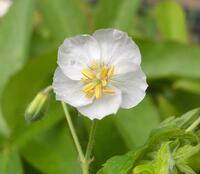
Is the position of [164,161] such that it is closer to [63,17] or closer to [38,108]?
[38,108]

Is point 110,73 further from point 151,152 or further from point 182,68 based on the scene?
point 182,68

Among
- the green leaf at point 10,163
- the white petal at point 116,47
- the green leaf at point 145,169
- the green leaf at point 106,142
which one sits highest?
the white petal at point 116,47

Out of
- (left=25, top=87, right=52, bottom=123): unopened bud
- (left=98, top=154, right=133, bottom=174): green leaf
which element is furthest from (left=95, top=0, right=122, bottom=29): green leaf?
(left=98, top=154, right=133, bottom=174): green leaf

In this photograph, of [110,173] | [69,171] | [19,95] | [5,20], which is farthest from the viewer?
[5,20]

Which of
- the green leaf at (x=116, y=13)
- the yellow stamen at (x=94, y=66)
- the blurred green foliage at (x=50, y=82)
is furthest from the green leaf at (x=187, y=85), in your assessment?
the yellow stamen at (x=94, y=66)

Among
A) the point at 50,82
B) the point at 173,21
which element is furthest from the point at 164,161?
the point at 173,21

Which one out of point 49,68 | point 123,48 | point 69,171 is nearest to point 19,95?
point 49,68

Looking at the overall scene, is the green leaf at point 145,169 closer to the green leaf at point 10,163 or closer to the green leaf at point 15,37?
the green leaf at point 10,163
